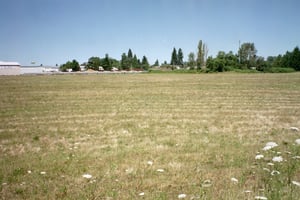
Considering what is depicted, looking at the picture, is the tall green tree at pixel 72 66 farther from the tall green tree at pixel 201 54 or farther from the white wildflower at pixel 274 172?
the white wildflower at pixel 274 172

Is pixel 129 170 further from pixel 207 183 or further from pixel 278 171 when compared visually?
pixel 278 171

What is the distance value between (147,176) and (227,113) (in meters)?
8.25

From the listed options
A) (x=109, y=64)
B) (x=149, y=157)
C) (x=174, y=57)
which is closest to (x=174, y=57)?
(x=174, y=57)

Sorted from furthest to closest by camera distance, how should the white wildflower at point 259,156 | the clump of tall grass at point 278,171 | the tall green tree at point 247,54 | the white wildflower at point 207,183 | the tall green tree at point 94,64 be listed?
the tall green tree at point 94,64 < the tall green tree at point 247,54 < the white wildflower at point 259,156 < the white wildflower at point 207,183 < the clump of tall grass at point 278,171

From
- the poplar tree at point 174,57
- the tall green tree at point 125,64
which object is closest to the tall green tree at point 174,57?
the poplar tree at point 174,57

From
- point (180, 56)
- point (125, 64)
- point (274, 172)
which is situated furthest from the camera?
point (180, 56)

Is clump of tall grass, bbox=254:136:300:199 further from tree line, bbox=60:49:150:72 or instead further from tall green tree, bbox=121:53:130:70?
tall green tree, bbox=121:53:130:70

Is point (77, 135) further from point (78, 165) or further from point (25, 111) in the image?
point (25, 111)

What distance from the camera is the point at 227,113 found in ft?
39.8

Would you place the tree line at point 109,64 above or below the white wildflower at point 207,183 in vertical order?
above

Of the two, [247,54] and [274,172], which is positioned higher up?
[247,54]

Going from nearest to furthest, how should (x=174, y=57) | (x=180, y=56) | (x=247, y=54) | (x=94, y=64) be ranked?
(x=247, y=54) < (x=94, y=64) < (x=174, y=57) < (x=180, y=56)

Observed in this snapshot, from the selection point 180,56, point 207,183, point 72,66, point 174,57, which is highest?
point 180,56

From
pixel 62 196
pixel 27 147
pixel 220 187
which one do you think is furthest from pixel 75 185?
pixel 27 147
